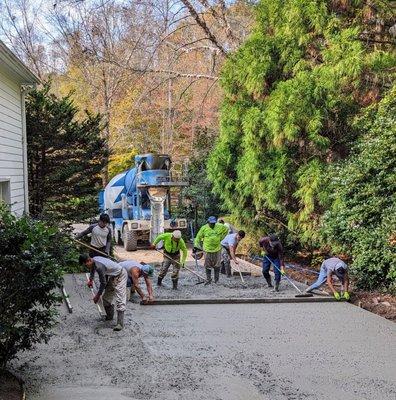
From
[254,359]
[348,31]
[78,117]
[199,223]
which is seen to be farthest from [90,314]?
[78,117]

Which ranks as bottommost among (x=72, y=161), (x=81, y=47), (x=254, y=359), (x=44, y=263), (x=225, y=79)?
(x=254, y=359)

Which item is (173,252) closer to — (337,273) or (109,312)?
(109,312)

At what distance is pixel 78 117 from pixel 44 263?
27.0m

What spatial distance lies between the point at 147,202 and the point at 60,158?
513 cm

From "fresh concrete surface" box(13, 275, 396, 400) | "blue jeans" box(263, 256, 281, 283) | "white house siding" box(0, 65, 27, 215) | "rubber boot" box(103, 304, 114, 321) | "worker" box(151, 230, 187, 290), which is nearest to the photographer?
"fresh concrete surface" box(13, 275, 396, 400)

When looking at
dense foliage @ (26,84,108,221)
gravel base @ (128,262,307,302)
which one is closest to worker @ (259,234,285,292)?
gravel base @ (128,262,307,302)

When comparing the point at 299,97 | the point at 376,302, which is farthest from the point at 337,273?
the point at 299,97

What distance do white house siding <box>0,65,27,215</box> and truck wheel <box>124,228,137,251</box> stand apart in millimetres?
6420

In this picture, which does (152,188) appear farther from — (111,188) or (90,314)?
(90,314)

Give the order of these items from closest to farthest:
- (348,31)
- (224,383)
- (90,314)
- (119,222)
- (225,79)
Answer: (224,383) < (90,314) < (348,31) < (225,79) < (119,222)

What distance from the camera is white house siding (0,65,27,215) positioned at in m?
11.2

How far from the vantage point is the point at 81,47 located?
1083 inches

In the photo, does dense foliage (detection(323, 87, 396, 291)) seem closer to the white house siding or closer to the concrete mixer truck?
the white house siding

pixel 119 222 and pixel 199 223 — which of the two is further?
pixel 199 223
